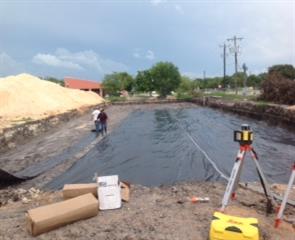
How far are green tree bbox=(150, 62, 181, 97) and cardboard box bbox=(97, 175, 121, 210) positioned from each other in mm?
78356

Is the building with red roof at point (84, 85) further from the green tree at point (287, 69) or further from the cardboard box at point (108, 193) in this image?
the cardboard box at point (108, 193)

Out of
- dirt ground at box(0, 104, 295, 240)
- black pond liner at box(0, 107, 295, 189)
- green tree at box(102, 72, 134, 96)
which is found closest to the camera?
dirt ground at box(0, 104, 295, 240)

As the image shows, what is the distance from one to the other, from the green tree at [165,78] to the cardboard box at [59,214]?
78.9 metres

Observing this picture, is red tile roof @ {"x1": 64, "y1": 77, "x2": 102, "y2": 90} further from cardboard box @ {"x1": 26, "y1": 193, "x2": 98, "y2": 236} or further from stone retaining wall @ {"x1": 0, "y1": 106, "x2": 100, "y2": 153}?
cardboard box @ {"x1": 26, "y1": 193, "x2": 98, "y2": 236}

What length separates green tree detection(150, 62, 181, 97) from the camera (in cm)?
8500

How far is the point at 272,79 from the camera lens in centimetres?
4053

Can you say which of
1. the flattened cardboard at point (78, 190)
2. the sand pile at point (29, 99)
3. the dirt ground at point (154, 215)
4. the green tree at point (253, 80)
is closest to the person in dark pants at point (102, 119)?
the sand pile at point (29, 99)

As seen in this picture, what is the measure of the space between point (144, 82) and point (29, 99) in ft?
183

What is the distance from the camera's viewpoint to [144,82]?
297 ft

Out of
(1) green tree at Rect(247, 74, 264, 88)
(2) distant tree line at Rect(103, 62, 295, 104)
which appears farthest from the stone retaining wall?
(1) green tree at Rect(247, 74, 264, 88)

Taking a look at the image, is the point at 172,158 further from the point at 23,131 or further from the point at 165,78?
the point at 165,78

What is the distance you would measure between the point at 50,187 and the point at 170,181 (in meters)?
3.23

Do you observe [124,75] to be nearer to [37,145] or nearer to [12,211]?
[37,145]

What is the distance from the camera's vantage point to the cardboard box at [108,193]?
6.84m
